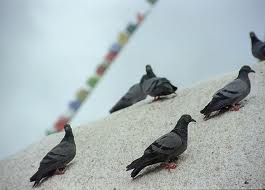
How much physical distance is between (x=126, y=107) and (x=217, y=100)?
7.95 feet

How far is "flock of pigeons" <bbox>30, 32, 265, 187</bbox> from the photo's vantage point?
15.2ft

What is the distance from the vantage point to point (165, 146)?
462cm

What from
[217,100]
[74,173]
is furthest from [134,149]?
[217,100]

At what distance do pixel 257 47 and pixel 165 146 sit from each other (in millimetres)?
3877

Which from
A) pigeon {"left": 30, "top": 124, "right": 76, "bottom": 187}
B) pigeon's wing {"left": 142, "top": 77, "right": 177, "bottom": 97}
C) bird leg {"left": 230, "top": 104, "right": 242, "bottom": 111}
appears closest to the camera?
pigeon {"left": 30, "top": 124, "right": 76, "bottom": 187}

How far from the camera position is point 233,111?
5574 millimetres

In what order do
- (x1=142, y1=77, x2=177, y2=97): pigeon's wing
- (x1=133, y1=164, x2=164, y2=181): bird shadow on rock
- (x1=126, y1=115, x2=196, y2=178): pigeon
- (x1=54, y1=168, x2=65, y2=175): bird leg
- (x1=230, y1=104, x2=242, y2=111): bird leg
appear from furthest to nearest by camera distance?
(x1=142, y1=77, x2=177, y2=97): pigeon's wing, (x1=230, y1=104, x2=242, y2=111): bird leg, (x1=54, y1=168, x2=65, y2=175): bird leg, (x1=133, y1=164, x2=164, y2=181): bird shadow on rock, (x1=126, y1=115, x2=196, y2=178): pigeon

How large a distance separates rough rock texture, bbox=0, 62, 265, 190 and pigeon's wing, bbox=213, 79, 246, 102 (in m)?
0.18

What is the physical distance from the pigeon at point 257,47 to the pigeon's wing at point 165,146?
359 cm

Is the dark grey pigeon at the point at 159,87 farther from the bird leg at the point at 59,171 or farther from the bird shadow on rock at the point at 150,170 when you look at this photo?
the bird shadow on rock at the point at 150,170

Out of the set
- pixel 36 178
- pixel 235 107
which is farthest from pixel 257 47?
pixel 36 178

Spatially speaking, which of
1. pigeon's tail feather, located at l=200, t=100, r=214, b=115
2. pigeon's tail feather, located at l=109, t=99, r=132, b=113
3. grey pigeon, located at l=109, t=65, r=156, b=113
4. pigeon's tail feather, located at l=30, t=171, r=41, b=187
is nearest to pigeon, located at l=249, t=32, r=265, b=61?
grey pigeon, located at l=109, t=65, r=156, b=113

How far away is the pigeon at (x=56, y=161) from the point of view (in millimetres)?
5281

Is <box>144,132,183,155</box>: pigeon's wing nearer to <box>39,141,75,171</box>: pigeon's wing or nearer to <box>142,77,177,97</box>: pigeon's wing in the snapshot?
<box>39,141,75,171</box>: pigeon's wing
